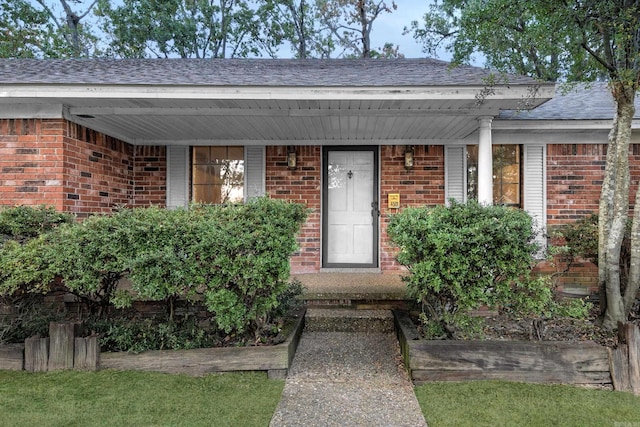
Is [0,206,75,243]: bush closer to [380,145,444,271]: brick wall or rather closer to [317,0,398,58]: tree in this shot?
[380,145,444,271]: brick wall

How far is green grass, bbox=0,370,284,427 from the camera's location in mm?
2467

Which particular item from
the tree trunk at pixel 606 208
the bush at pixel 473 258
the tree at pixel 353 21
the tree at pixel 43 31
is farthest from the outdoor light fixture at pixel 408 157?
the tree at pixel 43 31

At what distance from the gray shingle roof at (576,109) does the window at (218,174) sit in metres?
3.83

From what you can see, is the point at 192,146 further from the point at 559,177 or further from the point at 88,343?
the point at 559,177

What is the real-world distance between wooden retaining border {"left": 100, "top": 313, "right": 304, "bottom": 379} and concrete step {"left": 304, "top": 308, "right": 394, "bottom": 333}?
1028mm

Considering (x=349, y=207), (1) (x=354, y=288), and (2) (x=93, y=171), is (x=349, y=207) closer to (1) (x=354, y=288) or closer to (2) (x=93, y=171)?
(1) (x=354, y=288)

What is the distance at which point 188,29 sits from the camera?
15.9m

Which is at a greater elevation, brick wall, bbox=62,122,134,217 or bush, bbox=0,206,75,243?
brick wall, bbox=62,122,134,217

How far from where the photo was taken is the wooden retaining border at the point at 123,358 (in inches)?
122

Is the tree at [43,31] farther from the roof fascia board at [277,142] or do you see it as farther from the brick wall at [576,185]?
the brick wall at [576,185]

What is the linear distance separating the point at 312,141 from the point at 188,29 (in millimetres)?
12922

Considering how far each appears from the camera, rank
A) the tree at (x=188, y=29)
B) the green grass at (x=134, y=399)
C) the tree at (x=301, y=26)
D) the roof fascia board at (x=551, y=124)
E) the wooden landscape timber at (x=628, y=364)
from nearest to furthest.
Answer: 1. the green grass at (x=134, y=399)
2. the wooden landscape timber at (x=628, y=364)
3. the roof fascia board at (x=551, y=124)
4. the tree at (x=188, y=29)
5. the tree at (x=301, y=26)

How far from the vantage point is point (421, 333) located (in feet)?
11.6

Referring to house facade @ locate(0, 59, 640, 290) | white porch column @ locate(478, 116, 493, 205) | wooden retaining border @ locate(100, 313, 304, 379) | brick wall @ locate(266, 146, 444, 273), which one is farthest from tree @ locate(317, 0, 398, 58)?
wooden retaining border @ locate(100, 313, 304, 379)
